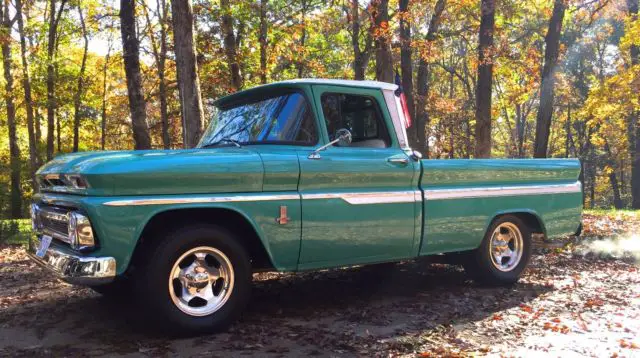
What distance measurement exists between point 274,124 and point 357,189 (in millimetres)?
981

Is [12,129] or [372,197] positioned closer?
[372,197]

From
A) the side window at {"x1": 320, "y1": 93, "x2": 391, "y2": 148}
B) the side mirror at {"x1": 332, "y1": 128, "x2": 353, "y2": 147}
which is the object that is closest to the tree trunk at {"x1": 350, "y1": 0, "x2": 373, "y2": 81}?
the side window at {"x1": 320, "y1": 93, "x2": 391, "y2": 148}

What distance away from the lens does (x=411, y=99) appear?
716 inches

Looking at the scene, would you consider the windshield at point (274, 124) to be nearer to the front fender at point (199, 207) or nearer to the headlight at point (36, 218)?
the front fender at point (199, 207)

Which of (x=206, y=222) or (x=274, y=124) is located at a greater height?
(x=274, y=124)

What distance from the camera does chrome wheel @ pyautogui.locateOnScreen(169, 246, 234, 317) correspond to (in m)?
3.92

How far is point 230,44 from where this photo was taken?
58.4 ft

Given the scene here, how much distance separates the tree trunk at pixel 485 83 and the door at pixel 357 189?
29.8 feet

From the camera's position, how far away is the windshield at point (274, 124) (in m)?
4.65

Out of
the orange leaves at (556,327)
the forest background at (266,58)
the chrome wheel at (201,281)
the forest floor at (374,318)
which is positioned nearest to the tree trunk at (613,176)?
the forest background at (266,58)

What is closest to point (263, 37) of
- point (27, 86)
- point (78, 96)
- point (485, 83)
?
point (78, 96)

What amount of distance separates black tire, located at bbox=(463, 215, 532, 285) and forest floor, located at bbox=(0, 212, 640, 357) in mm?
141

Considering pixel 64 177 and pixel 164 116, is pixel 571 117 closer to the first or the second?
pixel 164 116

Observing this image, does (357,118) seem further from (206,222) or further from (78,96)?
(78,96)
